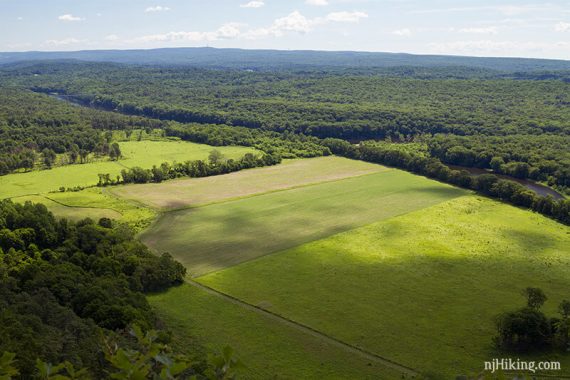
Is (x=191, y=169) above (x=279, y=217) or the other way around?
above

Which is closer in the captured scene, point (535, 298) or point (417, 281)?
point (535, 298)

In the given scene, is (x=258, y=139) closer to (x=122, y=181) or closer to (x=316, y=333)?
(x=122, y=181)

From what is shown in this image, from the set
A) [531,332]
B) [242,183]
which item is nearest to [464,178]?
[242,183]

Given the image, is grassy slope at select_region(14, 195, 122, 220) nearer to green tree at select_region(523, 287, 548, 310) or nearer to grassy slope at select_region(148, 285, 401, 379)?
grassy slope at select_region(148, 285, 401, 379)

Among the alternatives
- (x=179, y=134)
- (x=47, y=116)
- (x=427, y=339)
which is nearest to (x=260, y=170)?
(x=179, y=134)

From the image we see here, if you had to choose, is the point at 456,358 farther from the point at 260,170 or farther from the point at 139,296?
the point at 260,170

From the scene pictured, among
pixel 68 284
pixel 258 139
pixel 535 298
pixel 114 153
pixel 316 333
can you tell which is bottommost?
pixel 316 333
